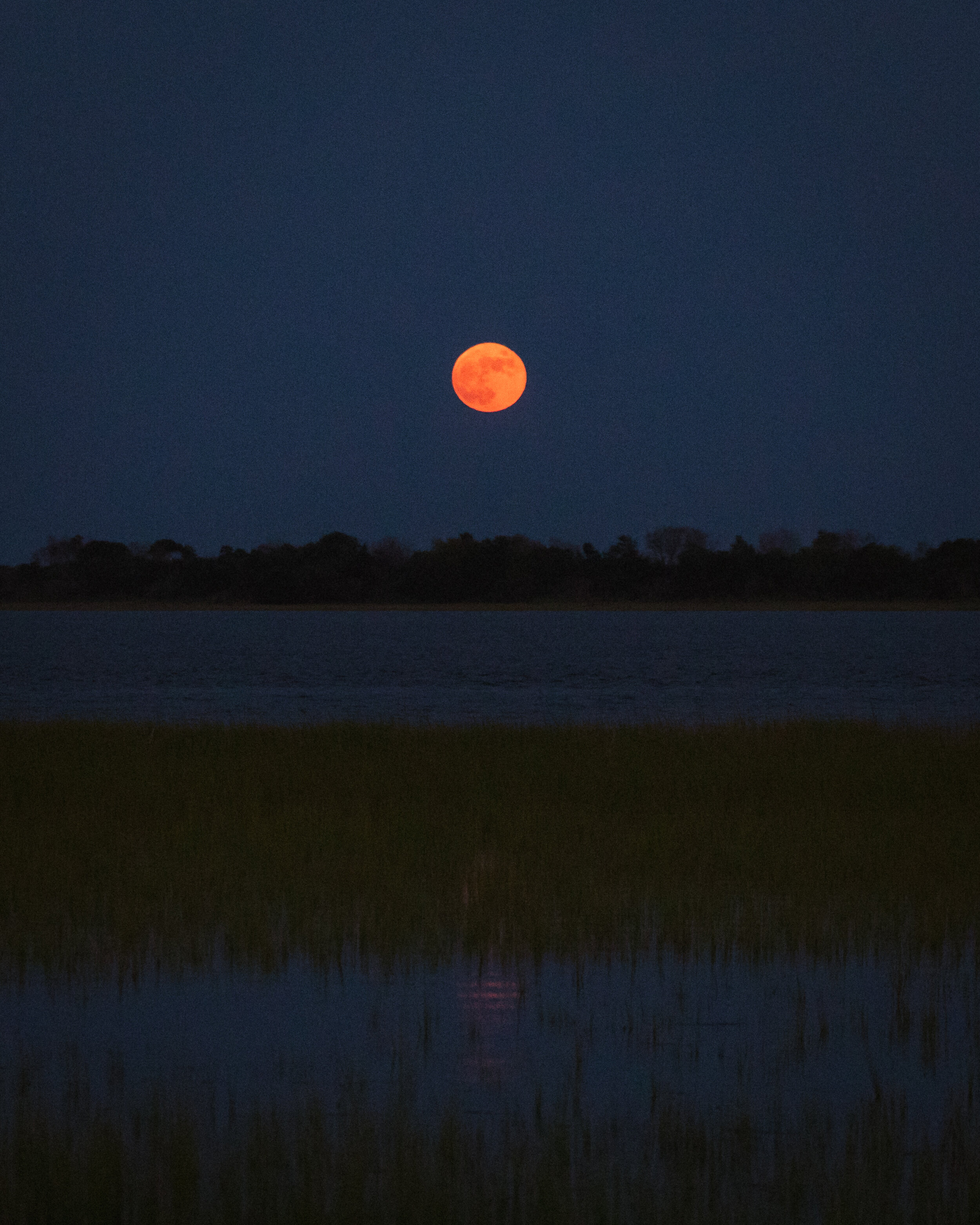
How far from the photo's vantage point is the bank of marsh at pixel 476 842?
9289 millimetres

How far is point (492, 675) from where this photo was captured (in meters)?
49.1

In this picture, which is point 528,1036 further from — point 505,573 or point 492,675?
point 505,573

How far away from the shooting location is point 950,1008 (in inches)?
299

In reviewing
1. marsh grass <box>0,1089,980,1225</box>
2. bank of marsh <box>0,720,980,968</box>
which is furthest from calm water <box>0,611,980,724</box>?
marsh grass <box>0,1089,980,1225</box>

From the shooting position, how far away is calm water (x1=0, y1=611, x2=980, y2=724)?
1283 inches

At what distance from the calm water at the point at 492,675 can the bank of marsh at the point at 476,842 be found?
24.2 ft

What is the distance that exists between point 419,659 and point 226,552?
12362 cm

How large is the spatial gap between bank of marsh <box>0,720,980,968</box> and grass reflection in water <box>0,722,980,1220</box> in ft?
0.17

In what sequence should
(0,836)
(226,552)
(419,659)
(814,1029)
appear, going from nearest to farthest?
(814,1029), (0,836), (419,659), (226,552)

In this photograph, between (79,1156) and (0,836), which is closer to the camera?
(79,1156)

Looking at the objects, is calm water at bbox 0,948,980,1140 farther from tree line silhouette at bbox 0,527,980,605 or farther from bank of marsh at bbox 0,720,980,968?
tree line silhouette at bbox 0,527,980,605

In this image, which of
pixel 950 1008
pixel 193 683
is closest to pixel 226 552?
pixel 193 683

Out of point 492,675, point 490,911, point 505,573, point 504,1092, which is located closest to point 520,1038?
point 504,1092

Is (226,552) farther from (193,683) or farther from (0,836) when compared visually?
(0,836)
